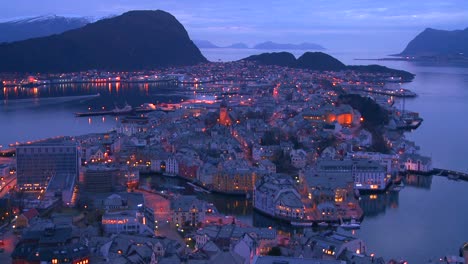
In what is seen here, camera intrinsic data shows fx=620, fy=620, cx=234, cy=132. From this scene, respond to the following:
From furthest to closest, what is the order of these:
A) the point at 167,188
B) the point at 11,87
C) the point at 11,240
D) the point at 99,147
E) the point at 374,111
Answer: the point at 11,87
the point at 374,111
the point at 99,147
the point at 167,188
the point at 11,240

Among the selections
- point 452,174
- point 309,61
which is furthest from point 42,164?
point 309,61

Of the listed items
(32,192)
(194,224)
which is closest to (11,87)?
(32,192)

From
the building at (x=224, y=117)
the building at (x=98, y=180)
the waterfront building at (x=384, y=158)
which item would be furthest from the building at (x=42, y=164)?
the building at (x=224, y=117)

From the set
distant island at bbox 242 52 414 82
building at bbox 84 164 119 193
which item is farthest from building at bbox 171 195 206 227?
distant island at bbox 242 52 414 82

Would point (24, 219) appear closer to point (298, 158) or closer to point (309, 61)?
point (298, 158)

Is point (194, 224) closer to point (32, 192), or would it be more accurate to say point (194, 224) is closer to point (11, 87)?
point (32, 192)

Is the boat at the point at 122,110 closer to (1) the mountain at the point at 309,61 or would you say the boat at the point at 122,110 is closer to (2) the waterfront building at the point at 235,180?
(2) the waterfront building at the point at 235,180

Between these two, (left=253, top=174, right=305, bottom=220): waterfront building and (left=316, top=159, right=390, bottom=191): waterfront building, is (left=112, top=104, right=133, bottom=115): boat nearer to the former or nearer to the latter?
(left=316, top=159, right=390, bottom=191): waterfront building
